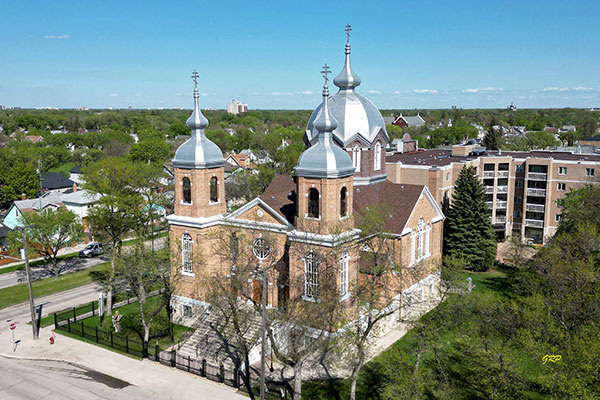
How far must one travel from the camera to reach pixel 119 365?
25.2 m

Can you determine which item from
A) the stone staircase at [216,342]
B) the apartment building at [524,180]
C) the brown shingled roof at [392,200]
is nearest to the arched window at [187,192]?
the stone staircase at [216,342]

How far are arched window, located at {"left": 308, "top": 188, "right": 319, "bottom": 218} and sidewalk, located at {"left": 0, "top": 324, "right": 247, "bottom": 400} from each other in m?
8.92

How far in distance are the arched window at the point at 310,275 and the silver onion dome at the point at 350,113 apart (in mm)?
10040

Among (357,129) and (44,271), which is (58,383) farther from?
(357,129)

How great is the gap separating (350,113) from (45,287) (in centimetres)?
2501

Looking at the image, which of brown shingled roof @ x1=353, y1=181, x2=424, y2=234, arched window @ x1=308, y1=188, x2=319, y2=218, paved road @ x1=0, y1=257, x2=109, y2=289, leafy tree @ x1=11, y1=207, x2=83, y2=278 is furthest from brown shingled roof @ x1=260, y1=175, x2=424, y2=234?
paved road @ x1=0, y1=257, x2=109, y2=289

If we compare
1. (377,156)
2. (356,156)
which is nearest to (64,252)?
(356,156)

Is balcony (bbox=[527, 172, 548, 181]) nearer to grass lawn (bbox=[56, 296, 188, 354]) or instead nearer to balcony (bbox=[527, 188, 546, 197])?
balcony (bbox=[527, 188, 546, 197])

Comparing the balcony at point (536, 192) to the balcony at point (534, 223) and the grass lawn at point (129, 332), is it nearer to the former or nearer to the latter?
the balcony at point (534, 223)

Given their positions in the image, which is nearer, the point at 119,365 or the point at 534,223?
the point at 119,365

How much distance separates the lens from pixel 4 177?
61.2 meters

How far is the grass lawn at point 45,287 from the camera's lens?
34531mm

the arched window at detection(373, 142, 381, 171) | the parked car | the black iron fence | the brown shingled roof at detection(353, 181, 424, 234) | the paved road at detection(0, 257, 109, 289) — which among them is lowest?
the paved road at detection(0, 257, 109, 289)

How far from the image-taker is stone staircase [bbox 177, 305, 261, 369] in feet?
83.7
